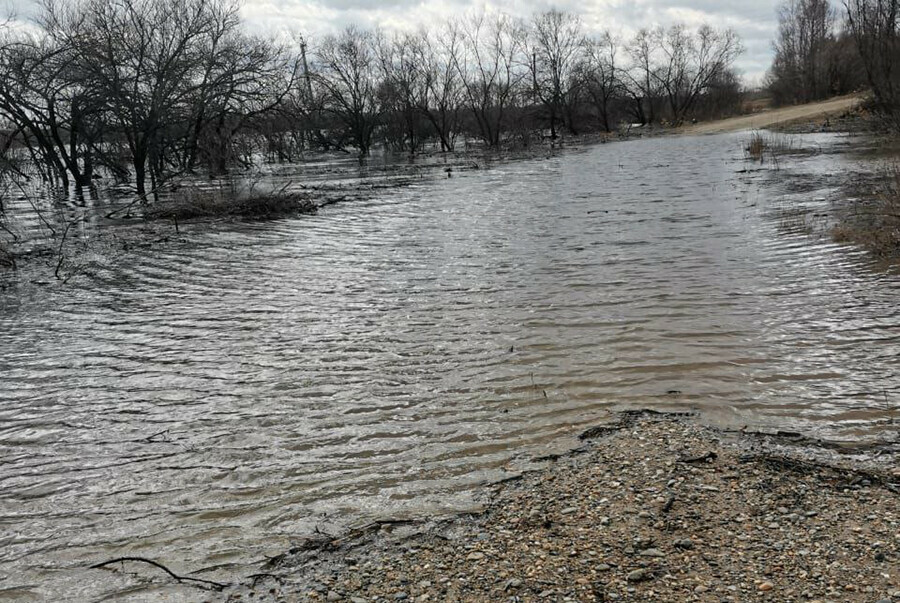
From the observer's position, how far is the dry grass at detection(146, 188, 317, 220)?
1797 centimetres

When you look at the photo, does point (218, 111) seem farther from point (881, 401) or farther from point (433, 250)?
point (881, 401)

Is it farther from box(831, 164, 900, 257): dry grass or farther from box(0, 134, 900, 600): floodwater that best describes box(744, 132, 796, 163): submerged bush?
box(0, 134, 900, 600): floodwater

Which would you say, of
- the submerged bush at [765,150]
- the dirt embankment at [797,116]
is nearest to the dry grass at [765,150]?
the submerged bush at [765,150]

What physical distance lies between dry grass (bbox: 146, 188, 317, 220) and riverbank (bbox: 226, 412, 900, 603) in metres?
15.2

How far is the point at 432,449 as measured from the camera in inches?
183

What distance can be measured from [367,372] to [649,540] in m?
3.43

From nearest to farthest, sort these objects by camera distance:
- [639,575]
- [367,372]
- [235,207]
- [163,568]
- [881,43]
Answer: [639,575] → [163,568] → [367,372] → [235,207] → [881,43]

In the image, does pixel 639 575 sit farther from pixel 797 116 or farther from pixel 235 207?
pixel 797 116

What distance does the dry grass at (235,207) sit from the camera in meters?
18.0

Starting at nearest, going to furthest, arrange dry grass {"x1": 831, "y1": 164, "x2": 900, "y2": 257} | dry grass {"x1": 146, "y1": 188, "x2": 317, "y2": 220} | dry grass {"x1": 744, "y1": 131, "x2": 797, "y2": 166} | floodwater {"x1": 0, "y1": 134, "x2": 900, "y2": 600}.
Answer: floodwater {"x1": 0, "y1": 134, "x2": 900, "y2": 600}, dry grass {"x1": 831, "y1": 164, "x2": 900, "y2": 257}, dry grass {"x1": 146, "y1": 188, "x2": 317, "y2": 220}, dry grass {"x1": 744, "y1": 131, "x2": 797, "y2": 166}

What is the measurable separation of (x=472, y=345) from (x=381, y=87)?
46.6 m

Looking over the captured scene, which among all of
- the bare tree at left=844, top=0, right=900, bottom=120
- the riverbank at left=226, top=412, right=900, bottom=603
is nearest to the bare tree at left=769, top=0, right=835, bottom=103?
the bare tree at left=844, top=0, right=900, bottom=120

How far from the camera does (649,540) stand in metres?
3.35

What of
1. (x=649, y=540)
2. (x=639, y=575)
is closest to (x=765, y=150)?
(x=649, y=540)
